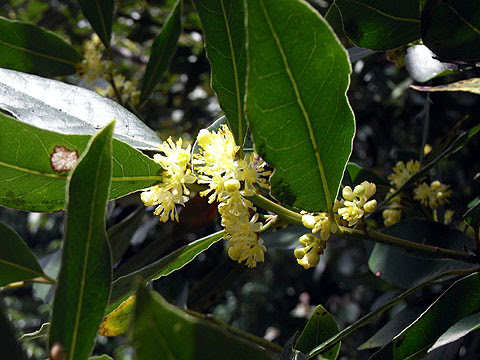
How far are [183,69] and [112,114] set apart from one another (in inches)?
67.8

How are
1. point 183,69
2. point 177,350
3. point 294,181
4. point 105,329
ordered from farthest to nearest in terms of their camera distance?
point 183,69
point 105,329
point 294,181
point 177,350

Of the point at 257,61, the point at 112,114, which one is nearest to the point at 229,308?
the point at 112,114

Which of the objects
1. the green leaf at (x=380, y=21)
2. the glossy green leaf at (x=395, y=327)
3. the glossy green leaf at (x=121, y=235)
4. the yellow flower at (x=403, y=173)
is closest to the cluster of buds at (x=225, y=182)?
the green leaf at (x=380, y=21)

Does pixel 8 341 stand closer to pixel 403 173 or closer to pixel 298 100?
pixel 298 100

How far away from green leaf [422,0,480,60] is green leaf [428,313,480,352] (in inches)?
20.3

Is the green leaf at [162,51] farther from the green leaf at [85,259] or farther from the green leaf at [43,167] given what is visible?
the green leaf at [85,259]

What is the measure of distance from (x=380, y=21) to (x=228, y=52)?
371 millimetres

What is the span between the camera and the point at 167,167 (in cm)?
106

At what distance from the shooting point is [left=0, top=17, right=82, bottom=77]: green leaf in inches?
65.2

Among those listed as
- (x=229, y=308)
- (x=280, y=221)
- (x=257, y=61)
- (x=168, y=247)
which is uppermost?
(x=257, y=61)

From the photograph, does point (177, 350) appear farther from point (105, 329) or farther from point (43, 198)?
point (105, 329)

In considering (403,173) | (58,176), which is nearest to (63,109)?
(58,176)

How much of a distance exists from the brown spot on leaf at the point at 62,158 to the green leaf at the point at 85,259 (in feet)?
0.66

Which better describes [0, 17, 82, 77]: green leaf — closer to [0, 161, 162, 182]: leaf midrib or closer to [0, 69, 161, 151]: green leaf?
[0, 69, 161, 151]: green leaf
